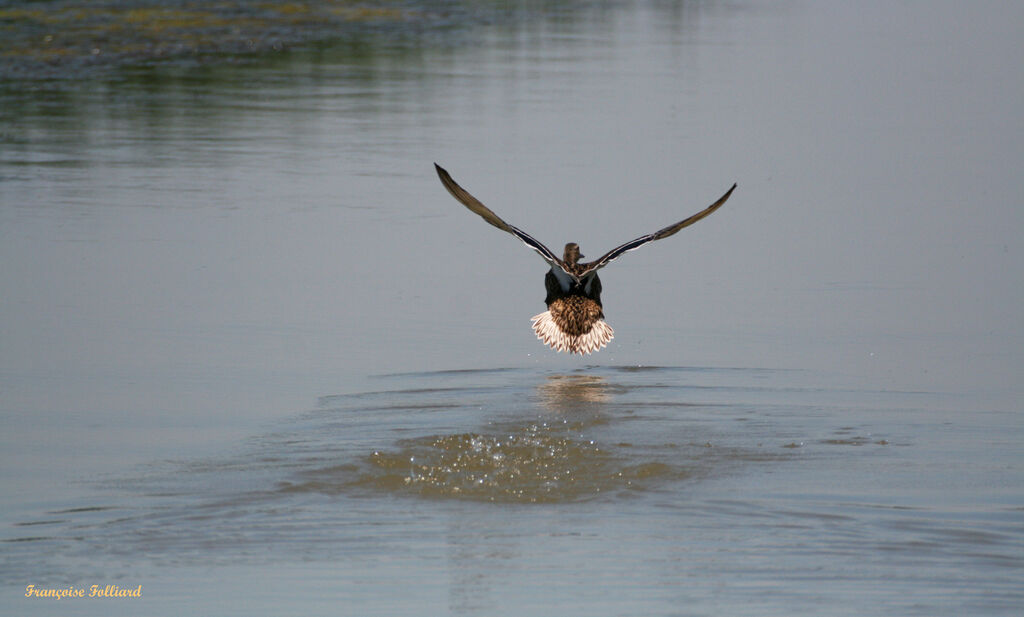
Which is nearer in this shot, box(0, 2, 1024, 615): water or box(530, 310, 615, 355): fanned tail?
box(0, 2, 1024, 615): water

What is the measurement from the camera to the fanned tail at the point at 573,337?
993 centimetres

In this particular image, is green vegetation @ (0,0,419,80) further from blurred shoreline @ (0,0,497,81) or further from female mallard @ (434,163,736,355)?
female mallard @ (434,163,736,355)

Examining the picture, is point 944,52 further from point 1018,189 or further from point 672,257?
point 672,257

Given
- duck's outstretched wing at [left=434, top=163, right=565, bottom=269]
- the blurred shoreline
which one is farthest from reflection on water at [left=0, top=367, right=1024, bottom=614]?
the blurred shoreline

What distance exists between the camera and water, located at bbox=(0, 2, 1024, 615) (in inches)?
248

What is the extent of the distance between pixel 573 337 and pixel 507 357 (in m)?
0.46

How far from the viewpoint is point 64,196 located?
13711mm

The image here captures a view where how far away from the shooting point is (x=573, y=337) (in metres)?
9.92

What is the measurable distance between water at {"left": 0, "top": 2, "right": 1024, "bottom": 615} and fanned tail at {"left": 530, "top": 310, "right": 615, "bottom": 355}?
0.10 meters

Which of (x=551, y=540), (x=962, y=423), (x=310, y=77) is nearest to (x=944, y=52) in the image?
(x=310, y=77)

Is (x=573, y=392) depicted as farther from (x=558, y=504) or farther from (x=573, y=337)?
(x=558, y=504)

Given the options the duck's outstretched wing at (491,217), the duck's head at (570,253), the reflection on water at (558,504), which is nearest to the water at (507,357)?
the reflection on water at (558,504)

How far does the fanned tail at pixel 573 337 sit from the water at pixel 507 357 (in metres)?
0.10
